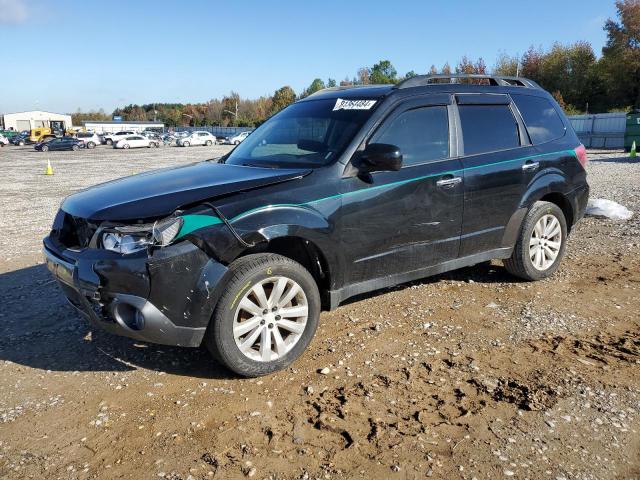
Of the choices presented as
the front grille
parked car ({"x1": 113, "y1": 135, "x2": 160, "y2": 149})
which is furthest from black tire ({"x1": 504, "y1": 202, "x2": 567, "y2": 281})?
parked car ({"x1": 113, "y1": 135, "x2": 160, "y2": 149})

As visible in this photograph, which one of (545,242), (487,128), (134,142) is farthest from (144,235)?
(134,142)

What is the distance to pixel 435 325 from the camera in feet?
14.8

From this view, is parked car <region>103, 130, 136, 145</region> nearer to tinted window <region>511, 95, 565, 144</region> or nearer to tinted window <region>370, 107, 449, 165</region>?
tinted window <region>511, 95, 565, 144</region>

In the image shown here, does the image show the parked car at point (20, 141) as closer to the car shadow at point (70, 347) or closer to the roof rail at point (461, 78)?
the car shadow at point (70, 347)

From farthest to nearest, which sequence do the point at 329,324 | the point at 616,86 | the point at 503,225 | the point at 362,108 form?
the point at 616,86 < the point at 503,225 < the point at 329,324 < the point at 362,108

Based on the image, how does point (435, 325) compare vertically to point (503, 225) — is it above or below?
below

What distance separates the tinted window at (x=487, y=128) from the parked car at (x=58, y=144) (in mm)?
50996

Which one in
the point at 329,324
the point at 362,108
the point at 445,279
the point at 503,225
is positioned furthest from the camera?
the point at 445,279

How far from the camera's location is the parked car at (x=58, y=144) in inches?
1907

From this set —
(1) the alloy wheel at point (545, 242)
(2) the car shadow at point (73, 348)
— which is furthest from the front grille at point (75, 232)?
(1) the alloy wheel at point (545, 242)

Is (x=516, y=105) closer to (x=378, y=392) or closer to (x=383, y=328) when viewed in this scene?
(x=383, y=328)

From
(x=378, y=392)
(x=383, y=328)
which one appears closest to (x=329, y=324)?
(x=383, y=328)

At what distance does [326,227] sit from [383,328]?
3.82ft

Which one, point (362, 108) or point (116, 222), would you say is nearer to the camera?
point (116, 222)
